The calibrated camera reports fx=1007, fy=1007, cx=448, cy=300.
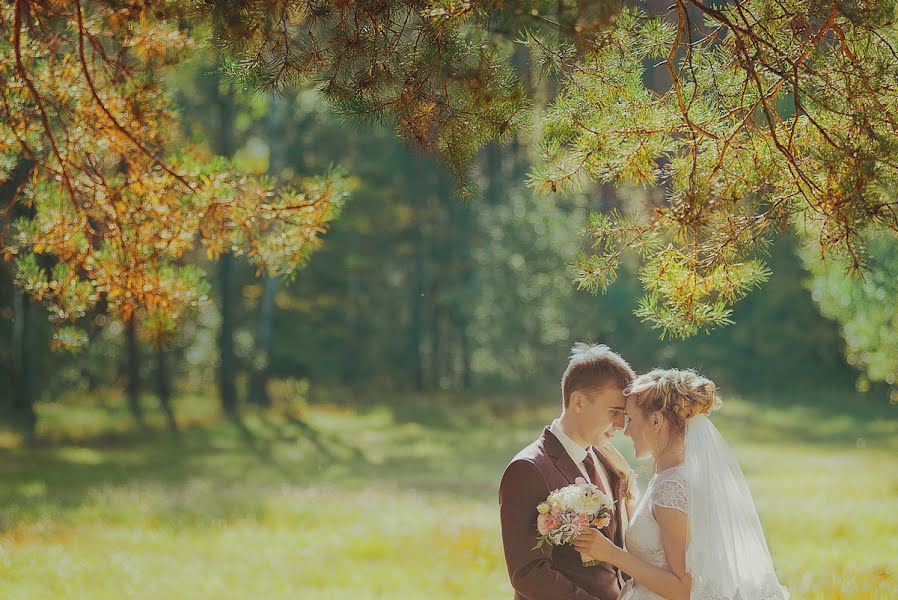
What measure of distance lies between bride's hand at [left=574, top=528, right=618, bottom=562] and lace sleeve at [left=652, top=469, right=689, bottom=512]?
0.98 feet

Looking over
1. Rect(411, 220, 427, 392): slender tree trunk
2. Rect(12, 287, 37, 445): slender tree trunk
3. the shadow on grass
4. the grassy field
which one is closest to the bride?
the grassy field

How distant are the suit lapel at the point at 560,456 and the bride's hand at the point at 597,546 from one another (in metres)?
0.31

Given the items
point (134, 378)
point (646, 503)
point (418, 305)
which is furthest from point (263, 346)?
point (646, 503)

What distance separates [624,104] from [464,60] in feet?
2.98

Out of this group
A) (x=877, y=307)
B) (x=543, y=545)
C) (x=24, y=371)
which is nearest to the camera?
(x=543, y=545)

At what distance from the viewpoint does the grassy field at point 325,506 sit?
989 centimetres

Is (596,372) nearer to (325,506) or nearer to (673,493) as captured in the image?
(673,493)

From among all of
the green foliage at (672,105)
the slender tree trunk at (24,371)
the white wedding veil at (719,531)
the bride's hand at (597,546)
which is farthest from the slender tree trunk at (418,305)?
the bride's hand at (597,546)

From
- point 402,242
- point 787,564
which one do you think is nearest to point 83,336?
point 787,564

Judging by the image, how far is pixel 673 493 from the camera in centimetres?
462

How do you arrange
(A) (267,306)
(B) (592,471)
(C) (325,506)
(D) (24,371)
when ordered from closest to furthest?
(B) (592,471), (C) (325,506), (D) (24,371), (A) (267,306)

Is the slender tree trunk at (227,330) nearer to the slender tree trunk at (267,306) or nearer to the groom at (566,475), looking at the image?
the slender tree trunk at (267,306)

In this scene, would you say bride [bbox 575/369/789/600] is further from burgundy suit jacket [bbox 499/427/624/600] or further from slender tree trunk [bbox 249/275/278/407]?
slender tree trunk [bbox 249/275/278/407]

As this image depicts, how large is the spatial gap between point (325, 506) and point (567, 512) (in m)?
11.1
